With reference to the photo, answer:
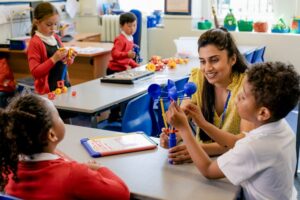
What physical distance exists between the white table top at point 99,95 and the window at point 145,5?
2.68 metres

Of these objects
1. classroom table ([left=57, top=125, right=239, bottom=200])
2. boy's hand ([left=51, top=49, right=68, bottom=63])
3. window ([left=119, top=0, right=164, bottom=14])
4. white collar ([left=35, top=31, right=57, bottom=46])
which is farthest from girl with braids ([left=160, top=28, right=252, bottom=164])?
window ([left=119, top=0, right=164, bottom=14])

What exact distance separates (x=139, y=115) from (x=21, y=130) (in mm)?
1295

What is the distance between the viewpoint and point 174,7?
5.09m

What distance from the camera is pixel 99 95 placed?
264 centimetres

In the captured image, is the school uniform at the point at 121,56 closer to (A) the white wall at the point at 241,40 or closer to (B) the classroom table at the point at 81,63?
(B) the classroom table at the point at 81,63

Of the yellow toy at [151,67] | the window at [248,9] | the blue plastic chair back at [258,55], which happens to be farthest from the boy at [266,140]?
the window at [248,9]

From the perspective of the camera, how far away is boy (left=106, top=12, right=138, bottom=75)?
3.98 metres

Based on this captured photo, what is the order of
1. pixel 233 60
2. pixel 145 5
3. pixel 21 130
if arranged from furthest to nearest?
pixel 145 5 → pixel 233 60 → pixel 21 130

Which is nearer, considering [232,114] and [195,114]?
[195,114]

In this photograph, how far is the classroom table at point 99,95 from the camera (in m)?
2.38

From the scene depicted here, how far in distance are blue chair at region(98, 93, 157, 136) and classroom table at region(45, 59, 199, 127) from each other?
6.7 inches

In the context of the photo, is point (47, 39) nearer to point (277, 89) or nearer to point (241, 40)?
point (277, 89)

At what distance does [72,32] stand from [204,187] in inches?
178

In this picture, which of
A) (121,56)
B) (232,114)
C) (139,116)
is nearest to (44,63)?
(139,116)
